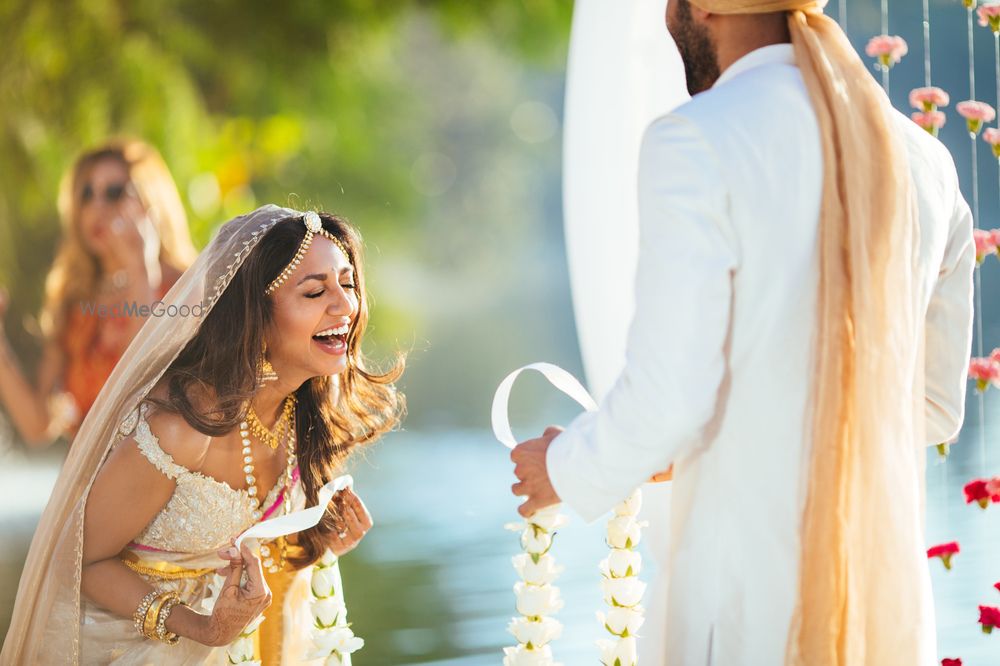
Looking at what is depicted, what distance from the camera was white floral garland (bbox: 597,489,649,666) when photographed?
6.61ft

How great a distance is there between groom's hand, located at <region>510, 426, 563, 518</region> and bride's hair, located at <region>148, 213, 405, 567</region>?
49cm

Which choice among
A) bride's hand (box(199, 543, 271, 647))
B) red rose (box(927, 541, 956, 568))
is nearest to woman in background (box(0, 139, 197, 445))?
bride's hand (box(199, 543, 271, 647))

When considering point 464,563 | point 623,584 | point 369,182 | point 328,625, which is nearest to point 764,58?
point 623,584

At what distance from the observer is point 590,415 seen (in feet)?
6.05

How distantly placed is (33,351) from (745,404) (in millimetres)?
8688

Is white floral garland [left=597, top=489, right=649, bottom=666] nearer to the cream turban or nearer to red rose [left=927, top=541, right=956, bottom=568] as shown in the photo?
the cream turban

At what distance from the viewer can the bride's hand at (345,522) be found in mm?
2262

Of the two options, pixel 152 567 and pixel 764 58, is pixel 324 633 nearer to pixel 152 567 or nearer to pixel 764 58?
pixel 152 567

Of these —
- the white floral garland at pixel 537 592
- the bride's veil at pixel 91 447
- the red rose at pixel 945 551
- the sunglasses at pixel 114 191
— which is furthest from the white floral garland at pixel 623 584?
the sunglasses at pixel 114 191

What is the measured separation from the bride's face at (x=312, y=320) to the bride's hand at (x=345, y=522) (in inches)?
9.8

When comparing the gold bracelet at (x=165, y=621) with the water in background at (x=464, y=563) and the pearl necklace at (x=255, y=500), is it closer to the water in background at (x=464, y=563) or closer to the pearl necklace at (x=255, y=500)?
the pearl necklace at (x=255, y=500)

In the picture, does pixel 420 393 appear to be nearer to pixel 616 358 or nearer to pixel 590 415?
pixel 616 358

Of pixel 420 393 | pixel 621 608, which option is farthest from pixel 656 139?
pixel 420 393

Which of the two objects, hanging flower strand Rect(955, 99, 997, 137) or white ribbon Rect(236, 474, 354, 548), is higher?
hanging flower strand Rect(955, 99, 997, 137)
